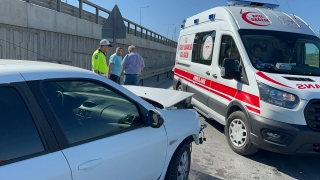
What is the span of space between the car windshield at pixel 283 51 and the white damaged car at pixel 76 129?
8.08ft

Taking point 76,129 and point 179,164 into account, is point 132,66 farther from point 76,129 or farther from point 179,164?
point 76,129

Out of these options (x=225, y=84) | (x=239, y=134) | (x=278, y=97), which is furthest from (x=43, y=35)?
(x=278, y=97)

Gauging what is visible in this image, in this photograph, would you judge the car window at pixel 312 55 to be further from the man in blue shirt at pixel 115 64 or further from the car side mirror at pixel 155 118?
the man in blue shirt at pixel 115 64

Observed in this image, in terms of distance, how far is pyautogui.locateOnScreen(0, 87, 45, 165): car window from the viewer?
1.59m

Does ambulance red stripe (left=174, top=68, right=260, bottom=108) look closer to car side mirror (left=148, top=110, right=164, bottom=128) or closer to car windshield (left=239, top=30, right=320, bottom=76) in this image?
car windshield (left=239, top=30, right=320, bottom=76)

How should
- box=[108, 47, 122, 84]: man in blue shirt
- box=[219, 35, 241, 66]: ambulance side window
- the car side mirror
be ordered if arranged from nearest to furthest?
1. the car side mirror
2. box=[219, 35, 241, 66]: ambulance side window
3. box=[108, 47, 122, 84]: man in blue shirt

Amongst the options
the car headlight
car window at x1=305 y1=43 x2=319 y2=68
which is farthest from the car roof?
car window at x1=305 y1=43 x2=319 y2=68

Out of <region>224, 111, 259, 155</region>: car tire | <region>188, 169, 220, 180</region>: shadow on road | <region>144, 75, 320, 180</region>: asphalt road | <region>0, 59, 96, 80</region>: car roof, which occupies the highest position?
<region>0, 59, 96, 80</region>: car roof

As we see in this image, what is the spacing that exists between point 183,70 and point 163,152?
18.0ft

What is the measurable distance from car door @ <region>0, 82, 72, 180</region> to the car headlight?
10.4 ft

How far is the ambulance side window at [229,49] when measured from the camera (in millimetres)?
4969

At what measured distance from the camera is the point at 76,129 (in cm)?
203

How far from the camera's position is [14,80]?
1.69m

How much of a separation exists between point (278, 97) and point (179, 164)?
186 cm
